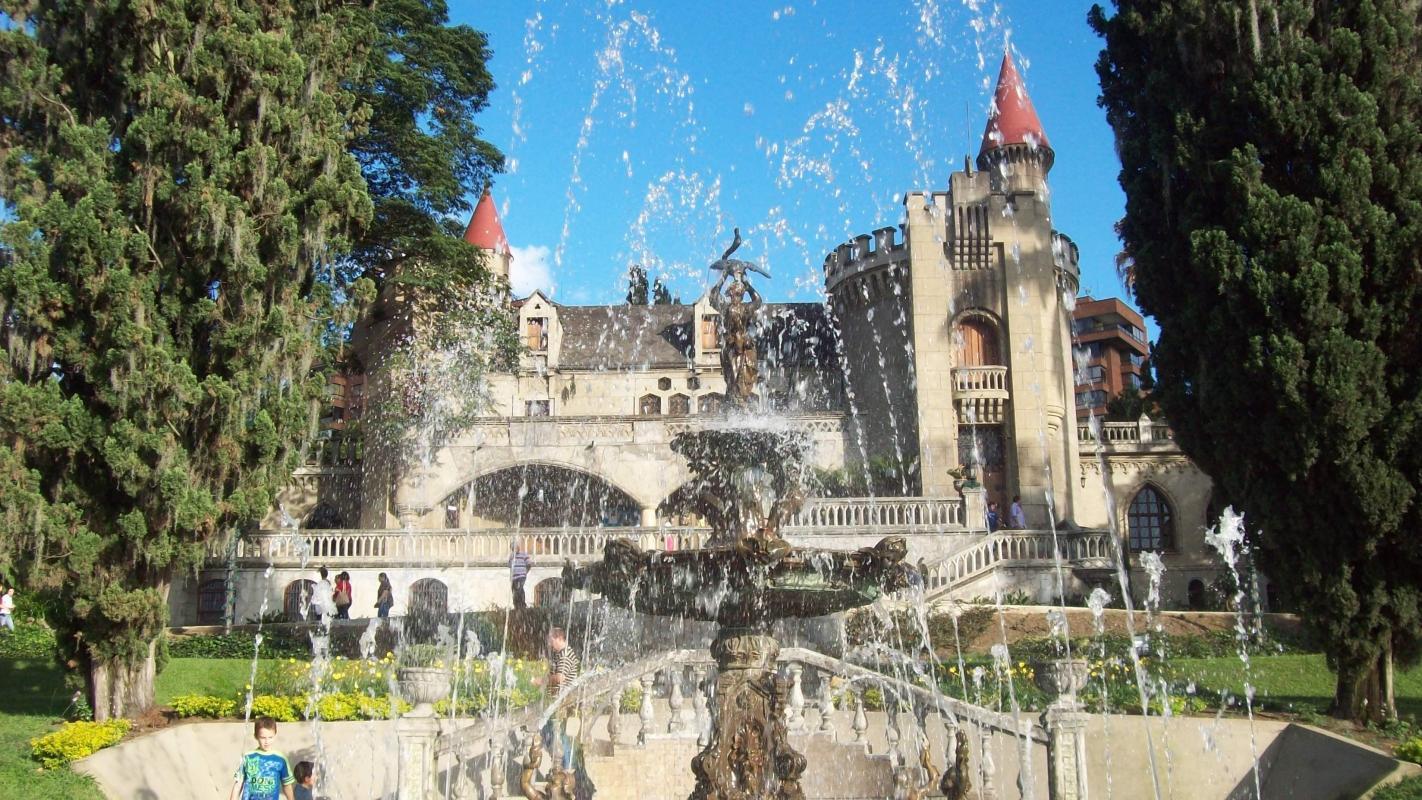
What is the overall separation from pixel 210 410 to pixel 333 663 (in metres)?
4.63

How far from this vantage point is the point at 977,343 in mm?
37094

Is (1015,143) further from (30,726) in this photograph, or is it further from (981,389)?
(30,726)

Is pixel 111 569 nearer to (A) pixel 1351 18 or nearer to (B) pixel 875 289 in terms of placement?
(A) pixel 1351 18

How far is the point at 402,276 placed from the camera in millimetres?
28328

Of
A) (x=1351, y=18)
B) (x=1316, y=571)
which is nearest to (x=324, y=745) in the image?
(x=1316, y=571)

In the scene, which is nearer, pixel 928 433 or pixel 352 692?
pixel 352 692

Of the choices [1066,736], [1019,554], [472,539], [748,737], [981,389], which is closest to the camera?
[748,737]

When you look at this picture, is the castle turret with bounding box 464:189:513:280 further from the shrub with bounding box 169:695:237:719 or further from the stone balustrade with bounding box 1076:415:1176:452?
the shrub with bounding box 169:695:237:719

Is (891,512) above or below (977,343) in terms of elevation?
below

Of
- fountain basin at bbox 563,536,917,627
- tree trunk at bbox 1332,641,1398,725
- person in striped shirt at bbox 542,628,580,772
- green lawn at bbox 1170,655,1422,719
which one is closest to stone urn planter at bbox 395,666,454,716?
person in striped shirt at bbox 542,628,580,772

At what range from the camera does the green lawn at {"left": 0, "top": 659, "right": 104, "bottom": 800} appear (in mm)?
12977

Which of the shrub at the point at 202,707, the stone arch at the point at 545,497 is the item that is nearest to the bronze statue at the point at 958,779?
the shrub at the point at 202,707

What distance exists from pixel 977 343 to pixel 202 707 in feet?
87.3

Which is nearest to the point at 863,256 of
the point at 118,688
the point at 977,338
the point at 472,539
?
the point at 977,338
